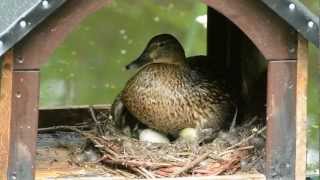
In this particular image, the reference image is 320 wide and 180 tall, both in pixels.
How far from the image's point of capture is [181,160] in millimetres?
4133

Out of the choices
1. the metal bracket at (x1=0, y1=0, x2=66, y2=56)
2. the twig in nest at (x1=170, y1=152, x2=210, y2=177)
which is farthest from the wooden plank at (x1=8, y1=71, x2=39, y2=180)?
the twig in nest at (x1=170, y1=152, x2=210, y2=177)

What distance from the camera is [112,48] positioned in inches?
299

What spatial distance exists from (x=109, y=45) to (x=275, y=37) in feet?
12.6

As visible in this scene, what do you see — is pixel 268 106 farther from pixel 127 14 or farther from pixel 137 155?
pixel 127 14

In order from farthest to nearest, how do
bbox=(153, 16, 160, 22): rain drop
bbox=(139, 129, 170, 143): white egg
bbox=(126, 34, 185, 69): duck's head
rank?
1. bbox=(153, 16, 160, 22): rain drop
2. bbox=(126, 34, 185, 69): duck's head
3. bbox=(139, 129, 170, 143): white egg

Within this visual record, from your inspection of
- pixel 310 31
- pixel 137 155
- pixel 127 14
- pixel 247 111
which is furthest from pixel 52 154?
pixel 127 14

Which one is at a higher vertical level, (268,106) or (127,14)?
(127,14)

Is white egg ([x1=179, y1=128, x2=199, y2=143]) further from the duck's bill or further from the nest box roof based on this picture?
the nest box roof

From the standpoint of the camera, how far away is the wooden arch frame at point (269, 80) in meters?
3.78

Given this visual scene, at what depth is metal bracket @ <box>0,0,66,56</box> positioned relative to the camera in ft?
11.9

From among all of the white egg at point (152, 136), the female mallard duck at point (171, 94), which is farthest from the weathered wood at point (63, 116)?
the white egg at point (152, 136)

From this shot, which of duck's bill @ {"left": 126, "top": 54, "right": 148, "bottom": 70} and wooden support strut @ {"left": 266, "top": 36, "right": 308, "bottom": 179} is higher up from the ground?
duck's bill @ {"left": 126, "top": 54, "right": 148, "bottom": 70}

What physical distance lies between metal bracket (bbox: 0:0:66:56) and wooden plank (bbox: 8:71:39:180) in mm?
169

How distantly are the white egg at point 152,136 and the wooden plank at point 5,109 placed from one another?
2.28ft
